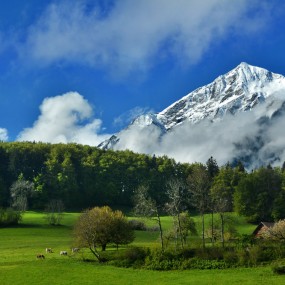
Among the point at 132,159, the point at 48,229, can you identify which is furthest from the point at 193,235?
the point at 132,159

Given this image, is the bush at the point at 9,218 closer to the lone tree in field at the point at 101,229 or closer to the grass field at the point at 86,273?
the grass field at the point at 86,273

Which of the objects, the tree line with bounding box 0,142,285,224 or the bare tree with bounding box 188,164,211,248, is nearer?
the bare tree with bounding box 188,164,211,248

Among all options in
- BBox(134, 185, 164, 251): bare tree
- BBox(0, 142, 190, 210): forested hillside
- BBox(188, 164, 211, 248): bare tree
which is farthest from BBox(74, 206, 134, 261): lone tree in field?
BBox(0, 142, 190, 210): forested hillside

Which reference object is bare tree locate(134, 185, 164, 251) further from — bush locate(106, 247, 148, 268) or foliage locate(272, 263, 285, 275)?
foliage locate(272, 263, 285, 275)

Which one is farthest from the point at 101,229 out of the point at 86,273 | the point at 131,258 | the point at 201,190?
the point at 201,190

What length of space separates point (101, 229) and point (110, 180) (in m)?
95.4

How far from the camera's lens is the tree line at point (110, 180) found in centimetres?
13800

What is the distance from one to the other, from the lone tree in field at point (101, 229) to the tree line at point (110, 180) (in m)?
60.9

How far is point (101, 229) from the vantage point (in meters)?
74.4

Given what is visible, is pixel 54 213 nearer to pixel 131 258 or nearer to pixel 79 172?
pixel 79 172

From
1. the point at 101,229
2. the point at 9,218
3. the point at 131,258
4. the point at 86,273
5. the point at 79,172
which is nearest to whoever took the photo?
the point at 86,273

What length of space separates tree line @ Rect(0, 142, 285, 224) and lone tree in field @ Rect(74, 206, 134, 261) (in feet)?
200

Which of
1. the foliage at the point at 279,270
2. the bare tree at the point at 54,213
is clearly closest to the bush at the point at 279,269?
the foliage at the point at 279,270

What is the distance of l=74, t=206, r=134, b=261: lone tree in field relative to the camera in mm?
67412
